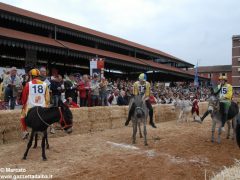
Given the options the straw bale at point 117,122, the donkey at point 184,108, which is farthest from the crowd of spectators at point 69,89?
the donkey at point 184,108

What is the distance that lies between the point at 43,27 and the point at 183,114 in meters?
13.9

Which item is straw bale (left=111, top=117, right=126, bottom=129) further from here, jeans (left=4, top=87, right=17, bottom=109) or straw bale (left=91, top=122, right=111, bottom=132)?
jeans (left=4, top=87, right=17, bottom=109)

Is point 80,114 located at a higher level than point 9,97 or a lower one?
lower

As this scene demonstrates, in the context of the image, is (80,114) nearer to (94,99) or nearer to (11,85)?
(11,85)

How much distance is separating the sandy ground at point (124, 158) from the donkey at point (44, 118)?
0.80 meters

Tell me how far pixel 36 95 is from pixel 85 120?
4671mm

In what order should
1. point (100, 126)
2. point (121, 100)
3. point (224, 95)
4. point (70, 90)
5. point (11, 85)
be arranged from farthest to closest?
point (121, 100) < point (70, 90) < point (100, 126) < point (11, 85) < point (224, 95)

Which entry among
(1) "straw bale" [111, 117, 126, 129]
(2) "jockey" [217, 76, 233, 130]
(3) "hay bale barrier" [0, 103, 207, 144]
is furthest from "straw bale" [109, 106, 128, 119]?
(2) "jockey" [217, 76, 233, 130]

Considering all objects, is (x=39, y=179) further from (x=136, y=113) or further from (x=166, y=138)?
(x=166, y=138)

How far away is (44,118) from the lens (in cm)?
852

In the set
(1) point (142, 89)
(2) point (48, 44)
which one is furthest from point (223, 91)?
(2) point (48, 44)

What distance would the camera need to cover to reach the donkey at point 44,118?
852cm

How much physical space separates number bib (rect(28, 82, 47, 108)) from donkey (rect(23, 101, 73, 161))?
346mm

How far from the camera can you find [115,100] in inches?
773
